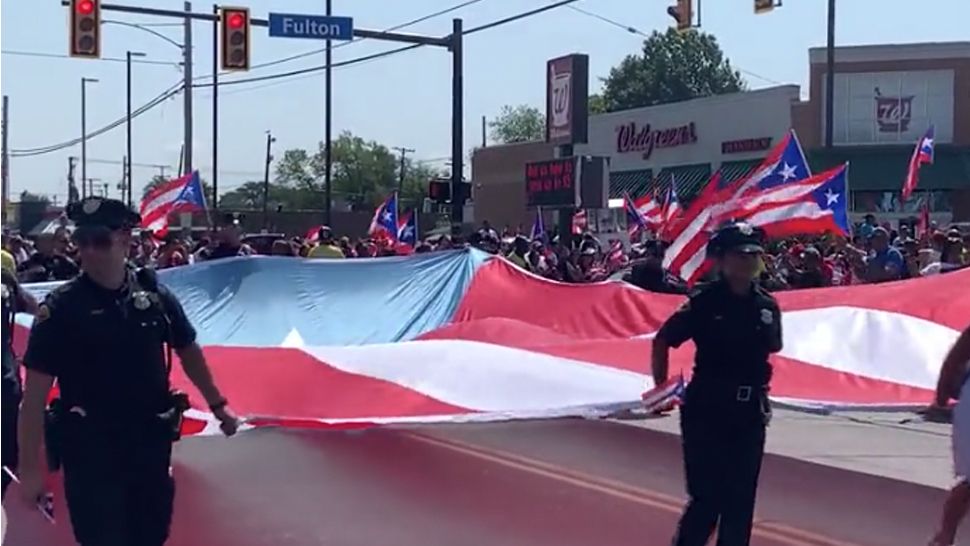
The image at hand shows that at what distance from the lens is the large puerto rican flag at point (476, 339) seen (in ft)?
29.6

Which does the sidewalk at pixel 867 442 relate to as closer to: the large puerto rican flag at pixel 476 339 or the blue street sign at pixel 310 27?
the large puerto rican flag at pixel 476 339

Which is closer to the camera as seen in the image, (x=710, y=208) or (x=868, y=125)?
(x=710, y=208)

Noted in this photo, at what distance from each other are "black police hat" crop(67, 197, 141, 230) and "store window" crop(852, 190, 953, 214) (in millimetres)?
41032

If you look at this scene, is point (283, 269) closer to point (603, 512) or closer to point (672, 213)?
point (603, 512)

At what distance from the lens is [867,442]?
428 inches

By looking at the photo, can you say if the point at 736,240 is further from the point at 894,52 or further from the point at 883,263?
the point at 894,52

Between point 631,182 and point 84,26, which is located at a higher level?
point 84,26

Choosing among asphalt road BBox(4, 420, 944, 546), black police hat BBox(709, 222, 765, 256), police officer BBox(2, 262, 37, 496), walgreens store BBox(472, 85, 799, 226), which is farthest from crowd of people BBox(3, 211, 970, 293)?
walgreens store BBox(472, 85, 799, 226)

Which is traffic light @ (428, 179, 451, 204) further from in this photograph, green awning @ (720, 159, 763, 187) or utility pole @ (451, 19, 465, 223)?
green awning @ (720, 159, 763, 187)

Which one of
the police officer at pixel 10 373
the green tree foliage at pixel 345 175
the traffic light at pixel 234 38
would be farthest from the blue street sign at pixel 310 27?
the green tree foliage at pixel 345 175

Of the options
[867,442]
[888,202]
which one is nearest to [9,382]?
[867,442]

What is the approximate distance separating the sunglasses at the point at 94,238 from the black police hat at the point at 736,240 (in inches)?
104

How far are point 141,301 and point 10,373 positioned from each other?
2.20 m

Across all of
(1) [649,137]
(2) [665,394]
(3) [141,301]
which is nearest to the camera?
(3) [141,301]
